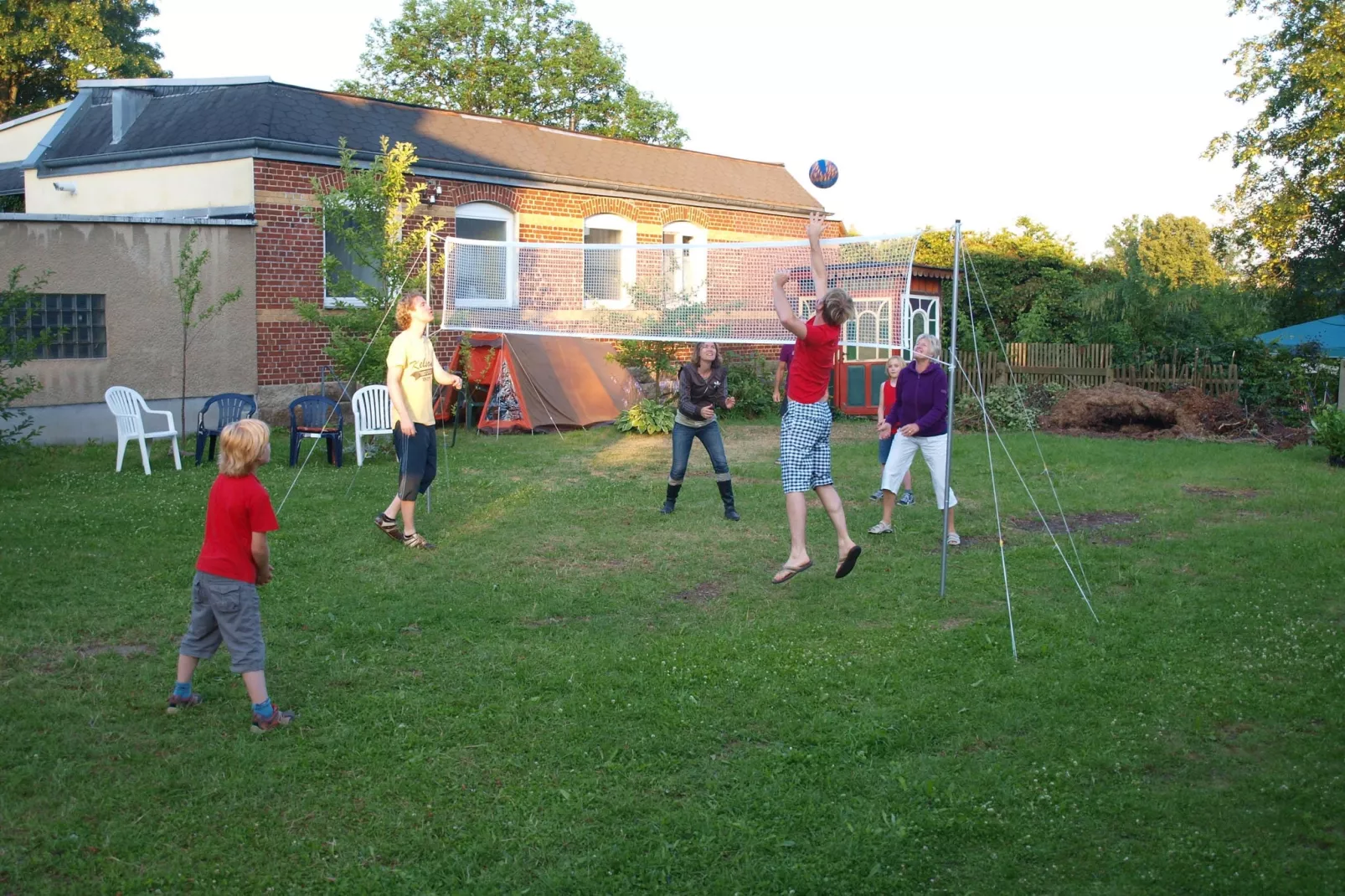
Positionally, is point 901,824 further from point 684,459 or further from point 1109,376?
point 1109,376

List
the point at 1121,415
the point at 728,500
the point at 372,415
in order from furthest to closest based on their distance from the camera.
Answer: the point at 1121,415
the point at 372,415
the point at 728,500

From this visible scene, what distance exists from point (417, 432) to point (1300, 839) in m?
6.38

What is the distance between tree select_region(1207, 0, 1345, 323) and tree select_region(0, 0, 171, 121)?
30.8m

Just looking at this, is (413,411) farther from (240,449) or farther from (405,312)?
(240,449)

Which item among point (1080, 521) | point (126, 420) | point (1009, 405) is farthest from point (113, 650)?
point (1009, 405)

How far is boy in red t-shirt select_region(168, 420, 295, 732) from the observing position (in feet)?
15.6

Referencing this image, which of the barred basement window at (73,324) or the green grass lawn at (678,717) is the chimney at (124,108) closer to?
the barred basement window at (73,324)

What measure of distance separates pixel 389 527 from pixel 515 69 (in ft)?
120

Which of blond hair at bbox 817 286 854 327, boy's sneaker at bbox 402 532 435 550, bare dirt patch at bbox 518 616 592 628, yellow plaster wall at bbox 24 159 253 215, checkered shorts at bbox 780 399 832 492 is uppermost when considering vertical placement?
yellow plaster wall at bbox 24 159 253 215

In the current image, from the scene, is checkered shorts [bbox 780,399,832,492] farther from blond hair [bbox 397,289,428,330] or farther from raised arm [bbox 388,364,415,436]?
blond hair [bbox 397,289,428,330]

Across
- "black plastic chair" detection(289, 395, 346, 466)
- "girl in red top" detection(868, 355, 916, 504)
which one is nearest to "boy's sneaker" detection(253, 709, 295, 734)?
"girl in red top" detection(868, 355, 916, 504)

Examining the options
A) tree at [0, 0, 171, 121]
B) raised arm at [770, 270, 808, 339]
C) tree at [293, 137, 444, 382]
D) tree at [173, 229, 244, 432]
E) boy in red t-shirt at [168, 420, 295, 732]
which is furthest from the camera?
tree at [0, 0, 171, 121]

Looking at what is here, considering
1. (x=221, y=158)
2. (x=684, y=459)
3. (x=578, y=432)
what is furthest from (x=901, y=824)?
(x=221, y=158)

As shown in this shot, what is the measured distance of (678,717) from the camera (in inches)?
195
